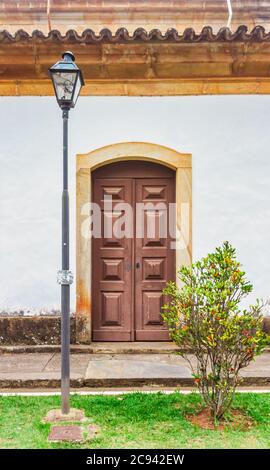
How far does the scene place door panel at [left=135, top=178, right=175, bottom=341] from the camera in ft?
Result: 22.4

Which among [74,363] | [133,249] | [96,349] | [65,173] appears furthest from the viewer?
[133,249]

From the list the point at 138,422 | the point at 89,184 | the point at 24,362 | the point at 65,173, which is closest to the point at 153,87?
the point at 89,184

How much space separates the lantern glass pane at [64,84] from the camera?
4250mm

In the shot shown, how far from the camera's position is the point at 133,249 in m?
6.85

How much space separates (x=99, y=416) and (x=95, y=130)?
3897mm

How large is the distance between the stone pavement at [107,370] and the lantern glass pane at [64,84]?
298cm

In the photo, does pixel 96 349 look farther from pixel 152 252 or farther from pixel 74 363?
pixel 152 252

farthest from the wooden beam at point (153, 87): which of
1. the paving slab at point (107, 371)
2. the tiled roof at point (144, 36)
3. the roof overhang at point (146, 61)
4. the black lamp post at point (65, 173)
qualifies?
the paving slab at point (107, 371)

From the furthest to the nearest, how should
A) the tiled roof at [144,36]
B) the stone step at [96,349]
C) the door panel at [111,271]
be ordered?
the door panel at [111,271] → the stone step at [96,349] → the tiled roof at [144,36]

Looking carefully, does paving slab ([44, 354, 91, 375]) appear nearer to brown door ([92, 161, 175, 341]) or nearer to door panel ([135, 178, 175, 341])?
brown door ([92, 161, 175, 341])

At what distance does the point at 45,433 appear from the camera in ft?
12.9

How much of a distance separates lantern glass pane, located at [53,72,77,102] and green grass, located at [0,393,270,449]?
2.89 metres

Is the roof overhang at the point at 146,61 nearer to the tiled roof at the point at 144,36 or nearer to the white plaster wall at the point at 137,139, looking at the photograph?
the tiled roof at the point at 144,36

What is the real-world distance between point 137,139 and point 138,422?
3.86 meters
